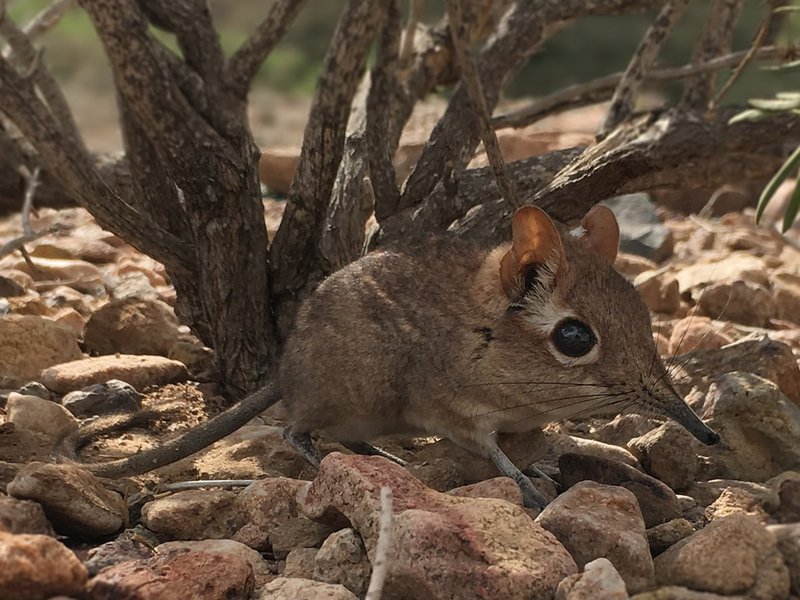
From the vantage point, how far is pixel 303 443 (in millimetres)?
4223

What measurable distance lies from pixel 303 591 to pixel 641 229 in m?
5.21

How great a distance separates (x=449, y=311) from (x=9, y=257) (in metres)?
3.64

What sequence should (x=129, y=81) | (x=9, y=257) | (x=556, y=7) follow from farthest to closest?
(x=9, y=257) → (x=556, y=7) → (x=129, y=81)

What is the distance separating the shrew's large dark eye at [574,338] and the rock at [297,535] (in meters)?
1.07

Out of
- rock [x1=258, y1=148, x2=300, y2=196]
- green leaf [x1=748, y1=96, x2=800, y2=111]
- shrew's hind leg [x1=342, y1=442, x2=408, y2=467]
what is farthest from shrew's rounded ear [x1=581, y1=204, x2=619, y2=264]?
rock [x1=258, y1=148, x2=300, y2=196]

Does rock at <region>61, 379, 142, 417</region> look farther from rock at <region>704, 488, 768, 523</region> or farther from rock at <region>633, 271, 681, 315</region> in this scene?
rock at <region>633, 271, 681, 315</region>

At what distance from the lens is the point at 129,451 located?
4.29 meters

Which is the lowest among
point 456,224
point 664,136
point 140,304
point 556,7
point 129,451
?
point 129,451

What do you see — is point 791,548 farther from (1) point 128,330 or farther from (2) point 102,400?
(1) point 128,330

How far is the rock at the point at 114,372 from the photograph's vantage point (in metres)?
4.69

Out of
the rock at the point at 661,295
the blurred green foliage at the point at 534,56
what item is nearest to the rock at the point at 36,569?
the rock at the point at 661,295

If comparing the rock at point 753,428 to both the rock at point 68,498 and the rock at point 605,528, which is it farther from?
the rock at point 68,498

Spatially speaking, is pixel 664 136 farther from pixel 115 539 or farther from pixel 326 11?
pixel 326 11

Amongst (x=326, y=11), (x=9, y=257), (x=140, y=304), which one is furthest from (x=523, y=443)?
(x=326, y=11)
